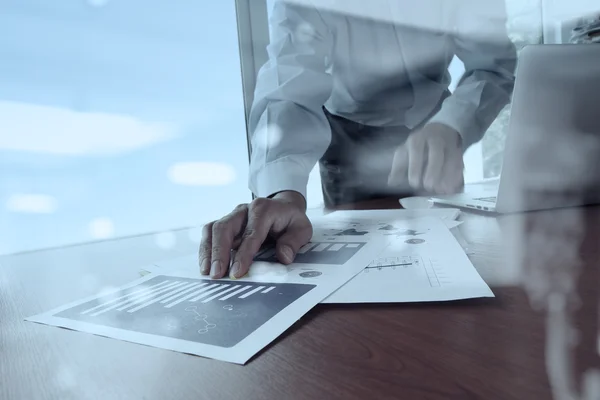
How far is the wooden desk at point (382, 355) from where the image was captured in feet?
0.76

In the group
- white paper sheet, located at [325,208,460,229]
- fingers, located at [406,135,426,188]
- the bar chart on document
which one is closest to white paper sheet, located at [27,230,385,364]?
the bar chart on document

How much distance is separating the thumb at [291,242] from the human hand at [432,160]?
33 centimetres

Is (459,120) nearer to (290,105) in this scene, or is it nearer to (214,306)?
(290,105)

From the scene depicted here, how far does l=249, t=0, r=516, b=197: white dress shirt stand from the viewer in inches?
37.7

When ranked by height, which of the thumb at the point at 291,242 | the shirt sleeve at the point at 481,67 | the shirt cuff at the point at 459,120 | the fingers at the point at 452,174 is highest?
the shirt sleeve at the point at 481,67

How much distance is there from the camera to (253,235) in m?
0.52

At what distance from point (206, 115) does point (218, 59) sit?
0.95ft

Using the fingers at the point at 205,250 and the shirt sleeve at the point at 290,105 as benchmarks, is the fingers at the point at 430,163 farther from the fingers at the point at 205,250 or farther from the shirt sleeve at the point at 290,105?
the fingers at the point at 205,250

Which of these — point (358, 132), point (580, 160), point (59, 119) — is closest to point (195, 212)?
point (59, 119)

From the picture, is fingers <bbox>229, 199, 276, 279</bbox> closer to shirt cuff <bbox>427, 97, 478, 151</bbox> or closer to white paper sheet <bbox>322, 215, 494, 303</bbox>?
white paper sheet <bbox>322, 215, 494, 303</bbox>

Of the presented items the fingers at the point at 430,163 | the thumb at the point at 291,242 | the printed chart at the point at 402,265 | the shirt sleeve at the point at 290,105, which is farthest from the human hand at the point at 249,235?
the fingers at the point at 430,163

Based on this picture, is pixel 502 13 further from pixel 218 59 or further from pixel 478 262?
pixel 218 59

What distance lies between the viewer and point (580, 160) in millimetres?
698

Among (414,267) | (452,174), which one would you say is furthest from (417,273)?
(452,174)
